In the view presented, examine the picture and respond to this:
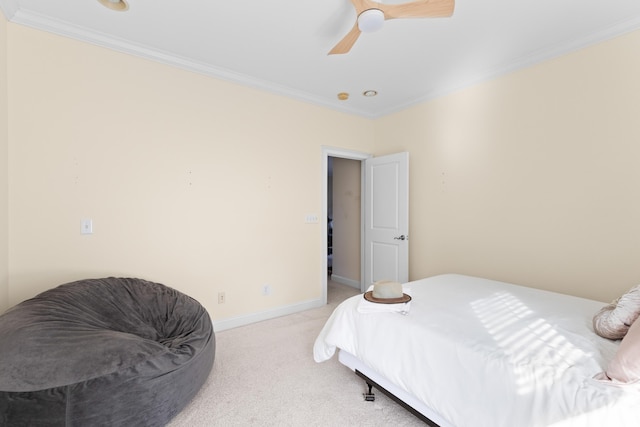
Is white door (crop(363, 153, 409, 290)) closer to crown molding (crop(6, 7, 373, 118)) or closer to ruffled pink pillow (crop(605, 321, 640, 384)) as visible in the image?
crown molding (crop(6, 7, 373, 118))

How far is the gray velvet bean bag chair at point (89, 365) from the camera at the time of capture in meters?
1.32

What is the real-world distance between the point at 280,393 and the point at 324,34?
9.16 feet

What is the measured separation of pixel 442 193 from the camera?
3543 mm

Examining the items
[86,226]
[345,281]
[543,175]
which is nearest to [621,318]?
[543,175]

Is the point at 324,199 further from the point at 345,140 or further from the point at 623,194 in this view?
the point at 623,194

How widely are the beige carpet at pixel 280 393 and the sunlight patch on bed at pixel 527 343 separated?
77 cm

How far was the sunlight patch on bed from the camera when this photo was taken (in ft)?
3.74

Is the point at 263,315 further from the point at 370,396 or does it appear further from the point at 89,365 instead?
the point at 89,365

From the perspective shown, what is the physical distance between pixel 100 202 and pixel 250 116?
1702 mm

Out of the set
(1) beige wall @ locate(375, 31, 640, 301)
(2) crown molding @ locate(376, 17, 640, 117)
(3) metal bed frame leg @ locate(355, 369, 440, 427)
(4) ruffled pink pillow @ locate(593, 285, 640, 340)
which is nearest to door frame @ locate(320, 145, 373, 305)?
(1) beige wall @ locate(375, 31, 640, 301)

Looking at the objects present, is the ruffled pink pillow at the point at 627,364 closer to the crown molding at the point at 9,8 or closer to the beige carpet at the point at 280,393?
the beige carpet at the point at 280,393

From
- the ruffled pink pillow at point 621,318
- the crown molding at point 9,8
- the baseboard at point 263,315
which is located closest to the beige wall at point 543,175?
the ruffled pink pillow at point 621,318

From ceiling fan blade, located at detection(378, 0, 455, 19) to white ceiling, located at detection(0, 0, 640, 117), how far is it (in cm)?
47

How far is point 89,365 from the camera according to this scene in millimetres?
1437
